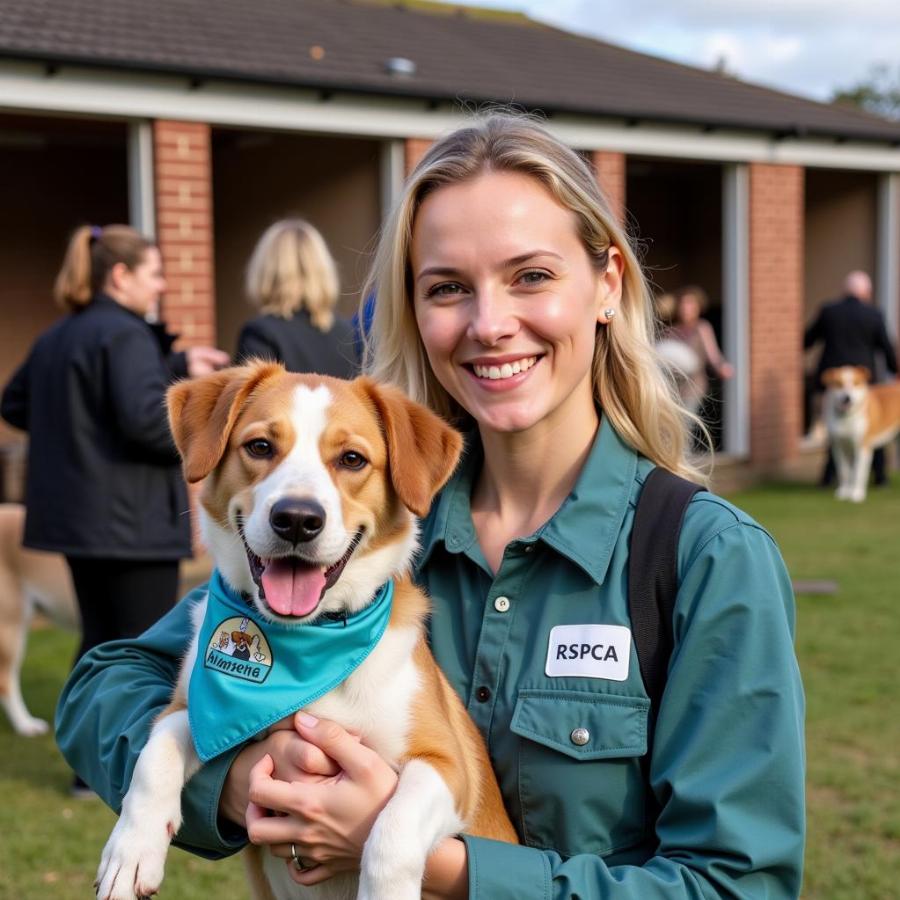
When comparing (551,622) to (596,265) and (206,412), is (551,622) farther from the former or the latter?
(206,412)

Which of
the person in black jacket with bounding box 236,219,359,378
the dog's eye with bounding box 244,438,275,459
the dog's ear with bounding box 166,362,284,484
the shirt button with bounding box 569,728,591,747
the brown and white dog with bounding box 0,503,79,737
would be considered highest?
the person in black jacket with bounding box 236,219,359,378

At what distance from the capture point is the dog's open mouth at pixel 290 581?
8.20ft

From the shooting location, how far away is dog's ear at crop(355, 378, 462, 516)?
2.64m

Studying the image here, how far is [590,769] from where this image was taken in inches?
86.9

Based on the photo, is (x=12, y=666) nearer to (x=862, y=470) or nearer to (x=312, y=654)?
(x=312, y=654)

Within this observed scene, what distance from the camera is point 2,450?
10.5 meters

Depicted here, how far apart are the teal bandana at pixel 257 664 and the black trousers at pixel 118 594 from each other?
11.2ft

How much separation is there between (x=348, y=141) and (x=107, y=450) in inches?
319

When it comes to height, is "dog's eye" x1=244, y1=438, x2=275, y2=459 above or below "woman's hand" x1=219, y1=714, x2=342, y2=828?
above

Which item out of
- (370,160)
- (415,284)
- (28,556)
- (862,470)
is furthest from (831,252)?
(415,284)

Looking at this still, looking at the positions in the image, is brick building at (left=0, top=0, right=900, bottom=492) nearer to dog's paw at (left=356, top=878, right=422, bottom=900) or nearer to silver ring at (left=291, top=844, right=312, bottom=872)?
silver ring at (left=291, top=844, right=312, bottom=872)

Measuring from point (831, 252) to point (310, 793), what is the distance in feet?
57.6

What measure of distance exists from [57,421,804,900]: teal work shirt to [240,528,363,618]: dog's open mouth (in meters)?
0.25

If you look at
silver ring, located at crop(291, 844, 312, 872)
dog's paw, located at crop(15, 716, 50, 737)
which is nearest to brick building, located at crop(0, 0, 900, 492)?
A: dog's paw, located at crop(15, 716, 50, 737)
